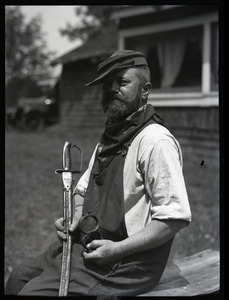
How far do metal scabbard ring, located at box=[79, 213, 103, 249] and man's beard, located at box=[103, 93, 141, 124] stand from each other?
0.37 m

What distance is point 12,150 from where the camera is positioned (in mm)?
6715

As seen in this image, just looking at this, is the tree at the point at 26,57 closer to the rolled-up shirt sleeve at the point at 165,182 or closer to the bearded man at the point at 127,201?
the bearded man at the point at 127,201

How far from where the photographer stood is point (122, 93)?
5.21 ft

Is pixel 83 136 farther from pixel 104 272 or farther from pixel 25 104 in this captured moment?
pixel 25 104

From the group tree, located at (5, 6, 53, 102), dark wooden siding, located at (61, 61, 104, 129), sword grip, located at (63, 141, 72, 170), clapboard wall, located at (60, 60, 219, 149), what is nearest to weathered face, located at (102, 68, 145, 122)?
sword grip, located at (63, 141, 72, 170)

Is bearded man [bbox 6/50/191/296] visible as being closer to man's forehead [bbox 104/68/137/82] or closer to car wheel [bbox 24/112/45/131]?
man's forehead [bbox 104/68/137/82]

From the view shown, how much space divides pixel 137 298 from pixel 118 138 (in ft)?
1.97

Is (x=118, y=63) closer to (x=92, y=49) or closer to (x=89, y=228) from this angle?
(x=89, y=228)

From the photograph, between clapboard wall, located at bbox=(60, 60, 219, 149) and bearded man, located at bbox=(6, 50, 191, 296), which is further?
clapboard wall, located at bbox=(60, 60, 219, 149)

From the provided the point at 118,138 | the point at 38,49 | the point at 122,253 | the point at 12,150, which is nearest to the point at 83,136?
the point at 118,138

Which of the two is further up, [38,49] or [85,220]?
[38,49]

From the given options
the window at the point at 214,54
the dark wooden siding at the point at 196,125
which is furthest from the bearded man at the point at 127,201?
the window at the point at 214,54

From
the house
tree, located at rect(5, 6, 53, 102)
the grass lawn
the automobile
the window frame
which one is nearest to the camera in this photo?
the grass lawn

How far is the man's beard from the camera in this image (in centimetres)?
160
